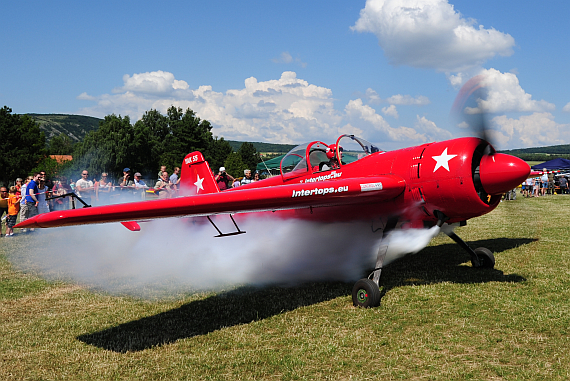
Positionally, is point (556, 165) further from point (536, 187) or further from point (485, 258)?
point (485, 258)

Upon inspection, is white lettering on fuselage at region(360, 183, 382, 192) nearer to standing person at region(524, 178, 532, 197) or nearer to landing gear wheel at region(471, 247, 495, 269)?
landing gear wheel at region(471, 247, 495, 269)

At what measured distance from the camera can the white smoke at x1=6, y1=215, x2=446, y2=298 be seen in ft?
23.2

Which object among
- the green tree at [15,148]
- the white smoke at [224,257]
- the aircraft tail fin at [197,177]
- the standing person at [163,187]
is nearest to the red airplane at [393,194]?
the white smoke at [224,257]

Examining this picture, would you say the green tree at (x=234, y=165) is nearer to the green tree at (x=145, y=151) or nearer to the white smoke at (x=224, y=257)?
the green tree at (x=145, y=151)

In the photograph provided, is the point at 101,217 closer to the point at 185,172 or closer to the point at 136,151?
the point at 185,172

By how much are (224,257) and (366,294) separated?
389 centimetres

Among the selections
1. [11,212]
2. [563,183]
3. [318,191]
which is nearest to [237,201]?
[318,191]

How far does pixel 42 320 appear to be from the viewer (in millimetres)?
5406

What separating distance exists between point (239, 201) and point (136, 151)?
74.8 meters

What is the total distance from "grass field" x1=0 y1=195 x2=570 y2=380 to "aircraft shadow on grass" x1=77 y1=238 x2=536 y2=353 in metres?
0.02

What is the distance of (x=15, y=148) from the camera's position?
61812 mm

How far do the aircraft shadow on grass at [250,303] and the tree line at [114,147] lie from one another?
51.2 m

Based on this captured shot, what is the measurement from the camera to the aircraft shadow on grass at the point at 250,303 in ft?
15.6

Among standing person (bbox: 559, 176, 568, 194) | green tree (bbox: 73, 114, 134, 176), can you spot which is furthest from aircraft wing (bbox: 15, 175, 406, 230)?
green tree (bbox: 73, 114, 134, 176)
